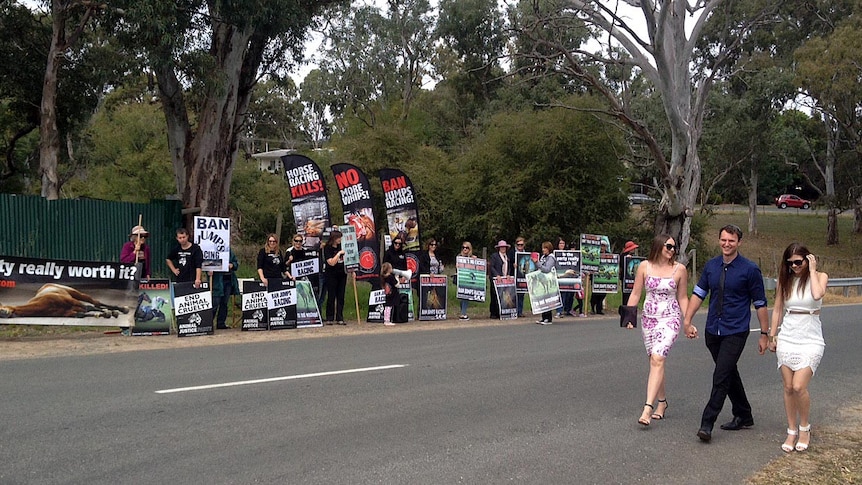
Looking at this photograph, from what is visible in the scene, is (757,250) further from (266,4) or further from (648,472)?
(648,472)

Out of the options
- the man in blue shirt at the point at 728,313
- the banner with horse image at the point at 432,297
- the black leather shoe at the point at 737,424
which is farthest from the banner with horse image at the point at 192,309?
the black leather shoe at the point at 737,424

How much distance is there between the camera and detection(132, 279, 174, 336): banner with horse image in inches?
517

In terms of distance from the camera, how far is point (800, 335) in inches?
264

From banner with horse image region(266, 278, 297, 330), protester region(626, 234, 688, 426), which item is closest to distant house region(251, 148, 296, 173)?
banner with horse image region(266, 278, 297, 330)

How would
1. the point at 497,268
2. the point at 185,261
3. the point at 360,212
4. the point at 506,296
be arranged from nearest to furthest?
the point at 185,261, the point at 497,268, the point at 506,296, the point at 360,212

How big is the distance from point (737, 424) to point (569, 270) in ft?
36.7

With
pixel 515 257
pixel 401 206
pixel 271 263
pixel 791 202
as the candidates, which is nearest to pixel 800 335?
pixel 271 263

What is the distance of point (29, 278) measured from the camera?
12.6m

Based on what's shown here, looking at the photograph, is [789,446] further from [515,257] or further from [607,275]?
[607,275]

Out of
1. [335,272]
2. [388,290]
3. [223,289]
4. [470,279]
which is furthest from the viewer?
[470,279]

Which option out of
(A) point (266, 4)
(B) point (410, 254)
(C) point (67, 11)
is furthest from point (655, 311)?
(C) point (67, 11)

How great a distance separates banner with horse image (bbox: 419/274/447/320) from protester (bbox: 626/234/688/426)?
31.6 feet

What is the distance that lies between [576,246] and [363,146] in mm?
10953

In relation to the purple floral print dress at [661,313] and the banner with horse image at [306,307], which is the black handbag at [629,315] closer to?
the purple floral print dress at [661,313]
